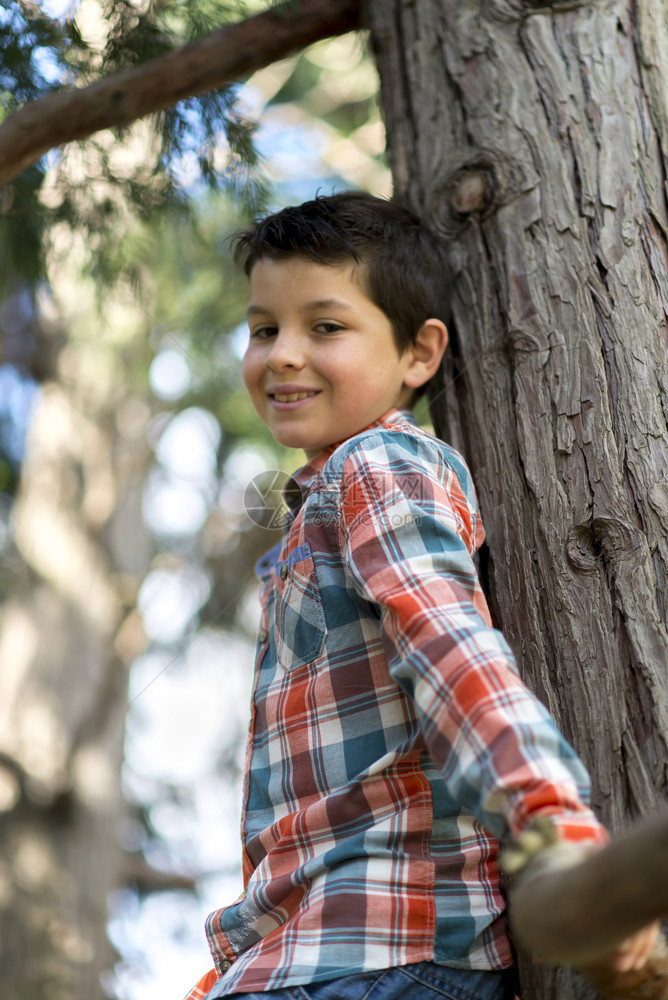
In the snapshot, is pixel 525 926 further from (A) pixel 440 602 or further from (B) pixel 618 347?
(B) pixel 618 347

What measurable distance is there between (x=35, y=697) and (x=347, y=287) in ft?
15.2

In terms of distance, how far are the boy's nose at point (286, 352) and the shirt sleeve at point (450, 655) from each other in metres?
0.36

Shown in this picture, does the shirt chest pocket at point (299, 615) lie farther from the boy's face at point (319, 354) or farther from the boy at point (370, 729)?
the boy's face at point (319, 354)

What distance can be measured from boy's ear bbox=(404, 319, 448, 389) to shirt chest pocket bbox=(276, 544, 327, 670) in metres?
0.51

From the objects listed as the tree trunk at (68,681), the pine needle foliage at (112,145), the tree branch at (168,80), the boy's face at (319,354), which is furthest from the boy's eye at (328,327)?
the tree trunk at (68,681)

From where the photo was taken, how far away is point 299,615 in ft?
5.24

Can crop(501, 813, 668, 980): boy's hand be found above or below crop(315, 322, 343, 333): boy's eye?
below

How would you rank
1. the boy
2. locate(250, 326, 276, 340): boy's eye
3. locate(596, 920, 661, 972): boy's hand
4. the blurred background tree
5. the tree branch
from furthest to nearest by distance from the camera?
the blurred background tree < the tree branch < locate(250, 326, 276, 340): boy's eye < the boy < locate(596, 920, 661, 972): boy's hand

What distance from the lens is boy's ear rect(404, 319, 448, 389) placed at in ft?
6.39

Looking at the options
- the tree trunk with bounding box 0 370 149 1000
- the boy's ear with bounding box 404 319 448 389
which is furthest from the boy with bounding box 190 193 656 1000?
the tree trunk with bounding box 0 370 149 1000

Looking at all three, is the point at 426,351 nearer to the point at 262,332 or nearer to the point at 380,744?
the point at 262,332

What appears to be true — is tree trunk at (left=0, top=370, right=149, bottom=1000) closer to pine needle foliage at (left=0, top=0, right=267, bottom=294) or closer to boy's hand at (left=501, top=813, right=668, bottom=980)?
pine needle foliage at (left=0, top=0, right=267, bottom=294)

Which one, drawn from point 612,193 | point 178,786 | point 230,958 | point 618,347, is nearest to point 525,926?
point 230,958

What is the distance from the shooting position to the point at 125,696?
250 inches
